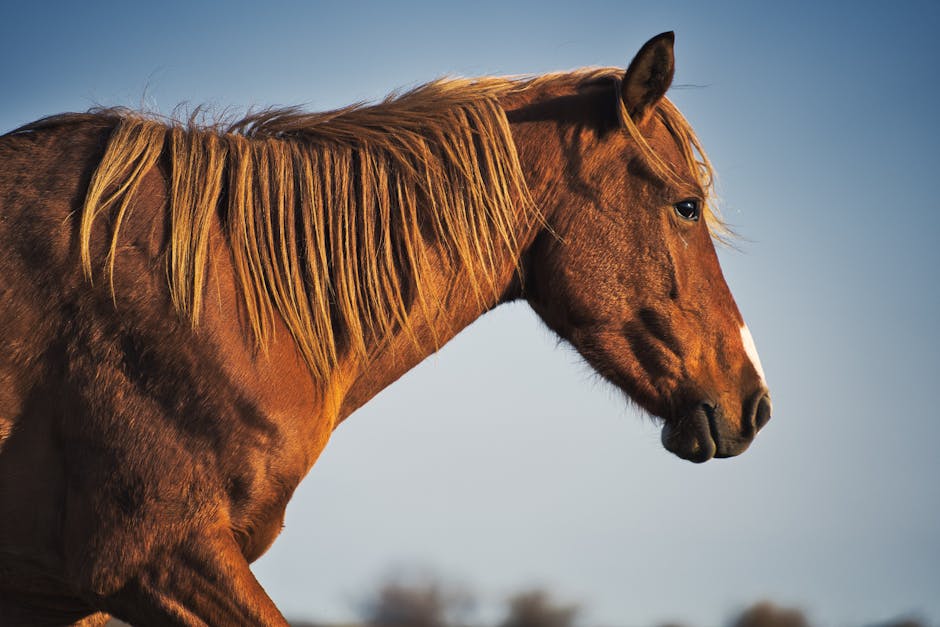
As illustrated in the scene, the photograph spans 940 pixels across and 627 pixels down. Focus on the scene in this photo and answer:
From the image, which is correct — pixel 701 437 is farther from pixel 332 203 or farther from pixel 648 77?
pixel 332 203

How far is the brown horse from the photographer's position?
10.2ft

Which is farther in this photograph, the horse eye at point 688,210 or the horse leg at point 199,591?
the horse eye at point 688,210

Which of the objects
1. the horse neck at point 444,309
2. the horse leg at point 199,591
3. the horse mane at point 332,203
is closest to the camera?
the horse leg at point 199,591

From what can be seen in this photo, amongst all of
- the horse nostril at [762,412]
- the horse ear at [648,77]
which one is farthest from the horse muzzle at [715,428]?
the horse ear at [648,77]

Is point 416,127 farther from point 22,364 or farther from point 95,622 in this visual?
point 95,622

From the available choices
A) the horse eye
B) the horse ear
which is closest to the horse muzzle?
the horse eye

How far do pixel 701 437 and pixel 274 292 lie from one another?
1832 millimetres

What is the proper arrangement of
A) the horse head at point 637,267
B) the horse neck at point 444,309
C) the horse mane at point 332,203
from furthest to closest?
1. the horse head at point 637,267
2. the horse neck at point 444,309
3. the horse mane at point 332,203

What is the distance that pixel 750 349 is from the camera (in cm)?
387

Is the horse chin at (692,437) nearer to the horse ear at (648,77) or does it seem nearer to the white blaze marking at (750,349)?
the white blaze marking at (750,349)

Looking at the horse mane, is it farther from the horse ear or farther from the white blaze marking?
the white blaze marking

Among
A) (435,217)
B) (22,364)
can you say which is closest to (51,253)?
(22,364)

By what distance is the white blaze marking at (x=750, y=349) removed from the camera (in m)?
3.84

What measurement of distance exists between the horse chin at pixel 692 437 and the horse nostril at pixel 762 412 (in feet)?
0.65
